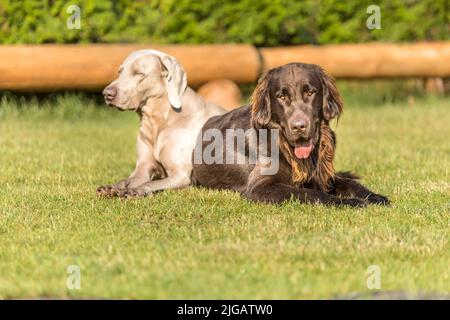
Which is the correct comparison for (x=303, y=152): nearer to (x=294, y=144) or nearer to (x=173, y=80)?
(x=294, y=144)

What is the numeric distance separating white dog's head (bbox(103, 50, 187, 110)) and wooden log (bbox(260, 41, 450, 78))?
A: 5.13 m

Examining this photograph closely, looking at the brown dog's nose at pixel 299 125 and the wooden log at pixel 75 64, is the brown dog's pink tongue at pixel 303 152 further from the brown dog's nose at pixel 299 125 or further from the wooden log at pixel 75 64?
the wooden log at pixel 75 64

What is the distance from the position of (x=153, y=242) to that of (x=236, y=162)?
6.44ft

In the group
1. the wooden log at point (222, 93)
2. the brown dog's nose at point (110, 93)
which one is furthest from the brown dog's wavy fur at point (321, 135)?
the wooden log at point (222, 93)

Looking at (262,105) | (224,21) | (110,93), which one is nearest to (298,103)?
(262,105)

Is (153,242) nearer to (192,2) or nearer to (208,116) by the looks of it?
(208,116)

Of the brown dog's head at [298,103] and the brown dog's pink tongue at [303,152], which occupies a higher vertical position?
the brown dog's head at [298,103]

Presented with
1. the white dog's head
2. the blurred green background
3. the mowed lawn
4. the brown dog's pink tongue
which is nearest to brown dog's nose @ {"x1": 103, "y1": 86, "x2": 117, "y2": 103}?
the white dog's head

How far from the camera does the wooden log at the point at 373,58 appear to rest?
1275cm

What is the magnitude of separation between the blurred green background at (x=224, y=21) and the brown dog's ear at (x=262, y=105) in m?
6.03

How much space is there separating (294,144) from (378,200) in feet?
2.35

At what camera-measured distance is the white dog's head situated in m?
7.26

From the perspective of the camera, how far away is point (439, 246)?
202 inches
